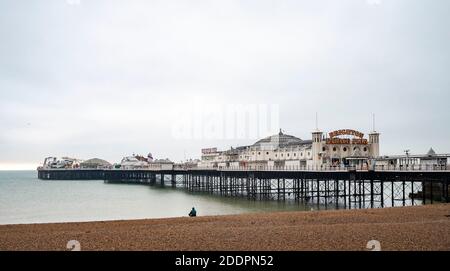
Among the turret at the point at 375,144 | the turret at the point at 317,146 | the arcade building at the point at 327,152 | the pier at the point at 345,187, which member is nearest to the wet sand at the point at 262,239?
the pier at the point at 345,187

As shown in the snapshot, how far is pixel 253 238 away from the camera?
14.0 meters

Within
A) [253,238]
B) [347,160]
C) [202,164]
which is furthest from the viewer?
[202,164]

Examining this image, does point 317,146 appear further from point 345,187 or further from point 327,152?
point 345,187

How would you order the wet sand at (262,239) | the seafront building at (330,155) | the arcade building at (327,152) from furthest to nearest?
1. the arcade building at (327,152)
2. the seafront building at (330,155)
3. the wet sand at (262,239)

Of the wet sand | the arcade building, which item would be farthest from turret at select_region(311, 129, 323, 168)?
the wet sand

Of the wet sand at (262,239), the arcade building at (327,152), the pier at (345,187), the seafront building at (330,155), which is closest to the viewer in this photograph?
the wet sand at (262,239)

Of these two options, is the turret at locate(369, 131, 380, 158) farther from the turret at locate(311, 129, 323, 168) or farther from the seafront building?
the turret at locate(311, 129, 323, 168)

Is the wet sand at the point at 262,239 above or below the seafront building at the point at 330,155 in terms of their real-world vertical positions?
below

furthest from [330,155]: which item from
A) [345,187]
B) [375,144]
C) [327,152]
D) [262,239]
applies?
[262,239]

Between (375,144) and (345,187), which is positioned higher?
(375,144)

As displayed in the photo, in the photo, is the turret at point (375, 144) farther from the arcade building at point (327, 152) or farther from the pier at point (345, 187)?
the pier at point (345, 187)
